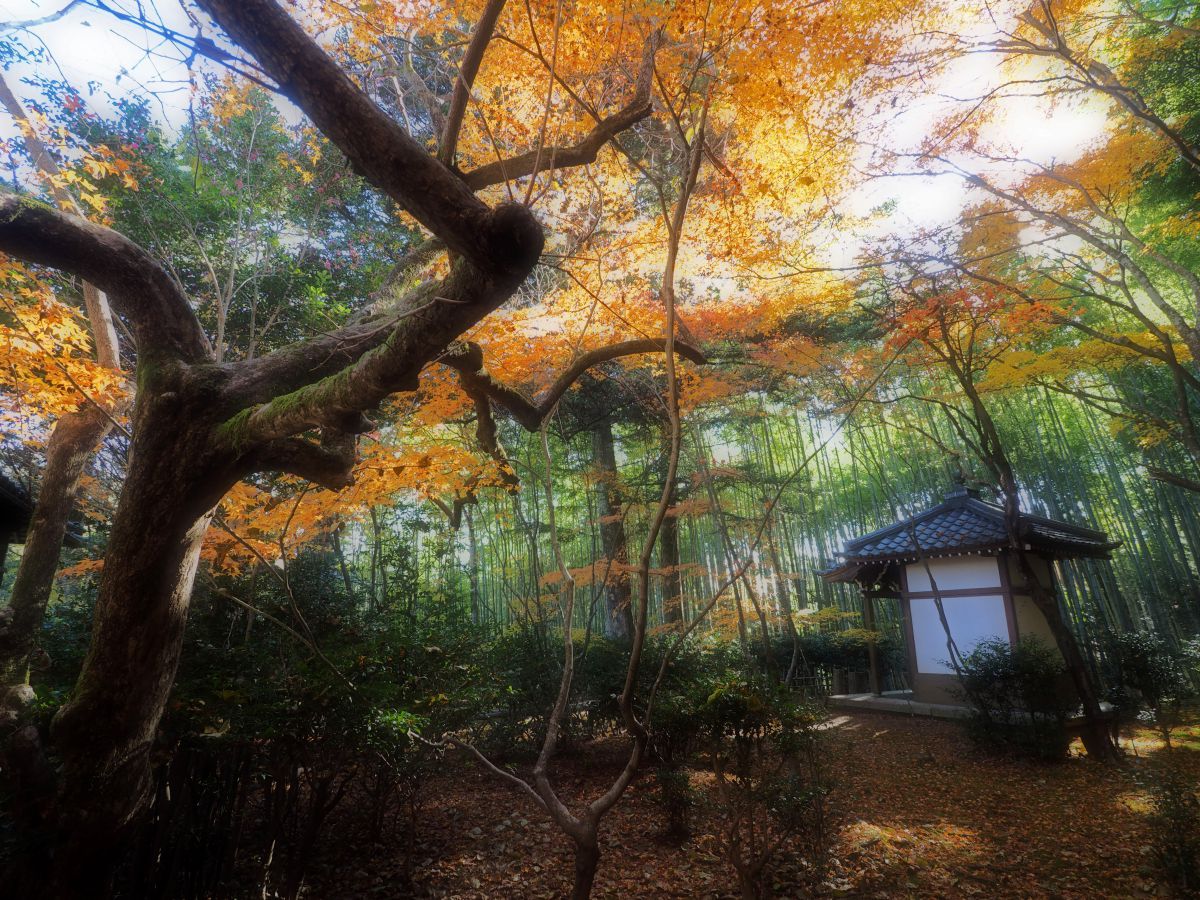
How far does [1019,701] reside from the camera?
670 centimetres

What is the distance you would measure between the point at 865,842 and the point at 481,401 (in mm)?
4551

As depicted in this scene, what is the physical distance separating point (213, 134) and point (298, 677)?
7.63 meters

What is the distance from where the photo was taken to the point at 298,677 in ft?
9.98

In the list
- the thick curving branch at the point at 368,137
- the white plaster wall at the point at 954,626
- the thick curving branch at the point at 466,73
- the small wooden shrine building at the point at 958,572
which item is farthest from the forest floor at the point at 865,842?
the thick curving branch at the point at 466,73

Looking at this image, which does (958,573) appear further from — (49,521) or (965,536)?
(49,521)

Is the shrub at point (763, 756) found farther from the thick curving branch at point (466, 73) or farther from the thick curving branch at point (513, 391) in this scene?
the thick curving branch at point (466, 73)

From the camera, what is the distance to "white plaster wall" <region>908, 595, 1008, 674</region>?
842 centimetres

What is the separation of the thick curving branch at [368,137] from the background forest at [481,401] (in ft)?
0.05

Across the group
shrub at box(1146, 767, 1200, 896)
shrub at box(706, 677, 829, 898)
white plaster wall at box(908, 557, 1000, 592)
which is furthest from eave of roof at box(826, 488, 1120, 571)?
shrub at box(706, 677, 829, 898)

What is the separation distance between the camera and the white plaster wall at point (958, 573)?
862cm

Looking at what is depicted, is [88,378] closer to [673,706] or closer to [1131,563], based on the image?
[673,706]

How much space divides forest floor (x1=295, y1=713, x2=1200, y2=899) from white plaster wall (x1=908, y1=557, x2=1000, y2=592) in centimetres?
277

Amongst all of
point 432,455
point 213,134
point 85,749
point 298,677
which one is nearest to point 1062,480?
point 432,455

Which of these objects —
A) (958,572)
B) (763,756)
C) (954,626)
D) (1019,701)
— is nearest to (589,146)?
(763,756)
